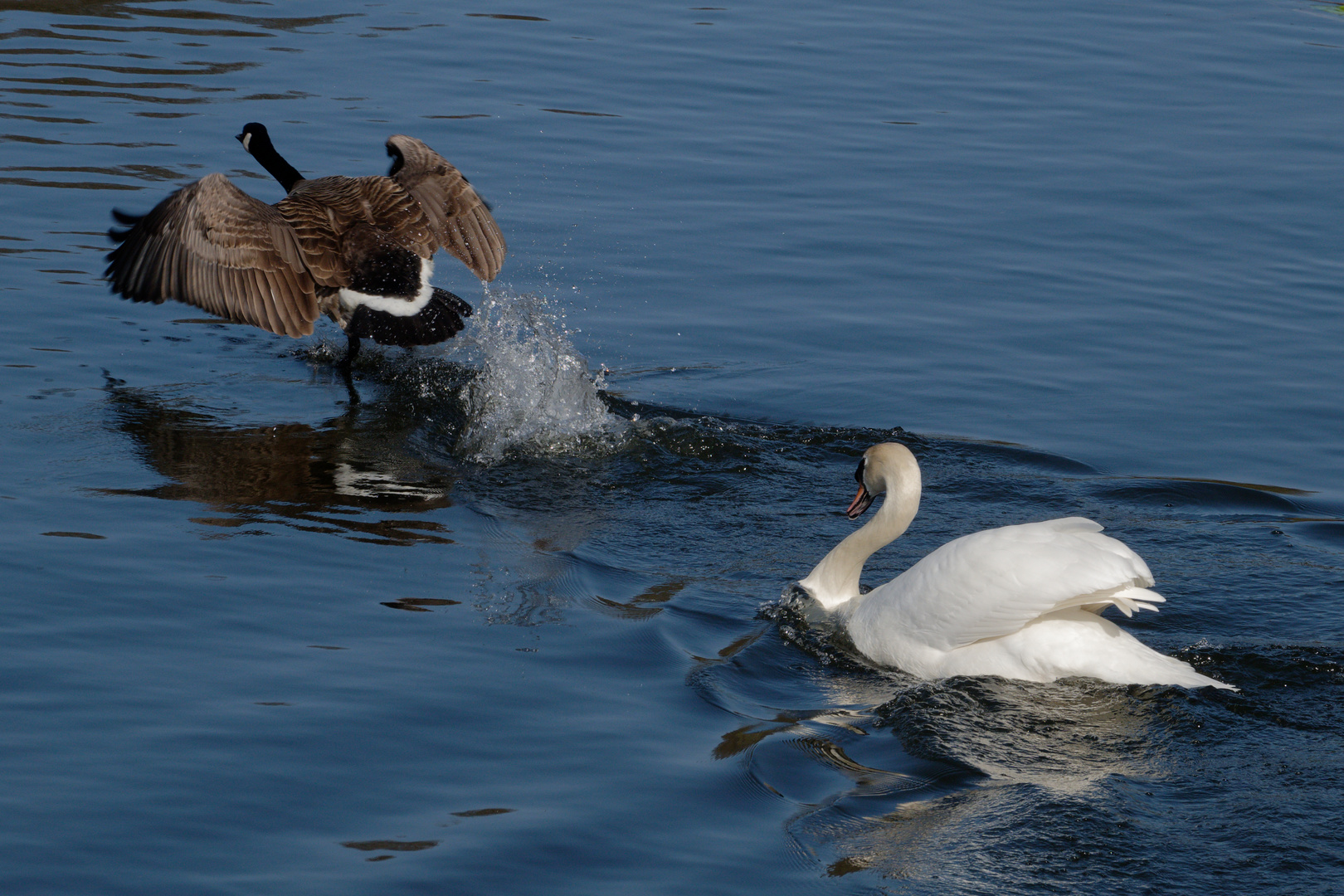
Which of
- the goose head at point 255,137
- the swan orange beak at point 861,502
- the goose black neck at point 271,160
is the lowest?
the swan orange beak at point 861,502

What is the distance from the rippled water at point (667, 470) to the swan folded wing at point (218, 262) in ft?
1.53

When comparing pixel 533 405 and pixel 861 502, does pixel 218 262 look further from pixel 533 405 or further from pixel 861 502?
pixel 861 502

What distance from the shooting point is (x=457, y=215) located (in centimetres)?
918

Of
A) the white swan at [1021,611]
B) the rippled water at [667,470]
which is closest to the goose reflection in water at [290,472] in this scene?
the rippled water at [667,470]

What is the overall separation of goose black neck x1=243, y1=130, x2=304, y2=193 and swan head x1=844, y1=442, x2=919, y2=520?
16.6 ft

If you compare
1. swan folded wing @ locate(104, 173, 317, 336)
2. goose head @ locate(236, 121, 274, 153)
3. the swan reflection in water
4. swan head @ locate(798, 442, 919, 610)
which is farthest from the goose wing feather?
the swan reflection in water

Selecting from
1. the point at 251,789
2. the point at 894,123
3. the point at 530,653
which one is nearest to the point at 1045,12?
the point at 894,123

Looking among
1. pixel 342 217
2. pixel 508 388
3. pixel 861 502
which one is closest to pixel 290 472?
pixel 508 388

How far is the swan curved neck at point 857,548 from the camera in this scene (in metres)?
5.96

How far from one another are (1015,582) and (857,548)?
0.98 metres

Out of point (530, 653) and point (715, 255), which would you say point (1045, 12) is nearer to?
point (715, 255)

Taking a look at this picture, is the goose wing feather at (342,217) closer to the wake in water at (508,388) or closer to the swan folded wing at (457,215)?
the swan folded wing at (457,215)

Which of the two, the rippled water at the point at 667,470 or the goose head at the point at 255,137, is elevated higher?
the goose head at the point at 255,137

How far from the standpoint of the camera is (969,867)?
160 inches
